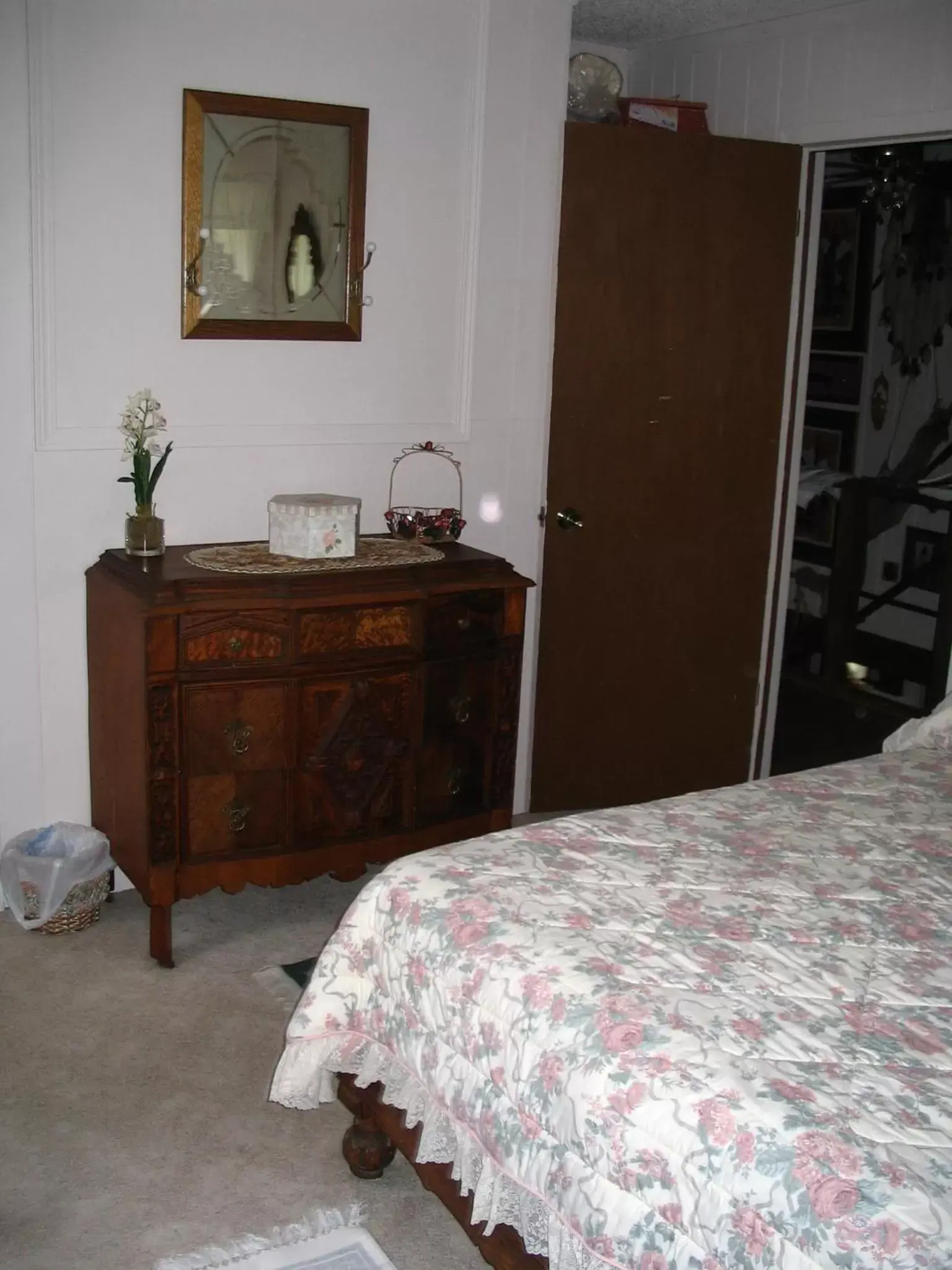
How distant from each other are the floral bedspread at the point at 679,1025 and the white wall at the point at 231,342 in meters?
1.50

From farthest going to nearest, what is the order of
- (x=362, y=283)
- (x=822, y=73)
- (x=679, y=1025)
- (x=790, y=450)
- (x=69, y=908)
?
(x=790, y=450)
(x=822, y=73)
(x=362, y=283)
(x=69, y=908)
(x=679, y=1025)

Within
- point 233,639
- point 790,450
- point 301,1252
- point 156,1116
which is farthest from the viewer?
point 790,450

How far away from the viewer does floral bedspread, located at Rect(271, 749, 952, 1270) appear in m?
1.52

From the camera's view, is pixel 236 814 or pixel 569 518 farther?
pixel 569 518

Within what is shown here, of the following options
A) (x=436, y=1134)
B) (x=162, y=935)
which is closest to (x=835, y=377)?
(x=162, y=935)

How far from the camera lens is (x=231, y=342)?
3.41m

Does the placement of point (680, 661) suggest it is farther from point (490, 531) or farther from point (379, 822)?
point (379, 822)

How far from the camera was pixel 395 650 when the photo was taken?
3.25m

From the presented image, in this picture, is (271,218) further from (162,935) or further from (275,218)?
(162,935)

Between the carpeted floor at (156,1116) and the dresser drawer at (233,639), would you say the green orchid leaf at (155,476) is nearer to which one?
the dresser drawer at (233,639)

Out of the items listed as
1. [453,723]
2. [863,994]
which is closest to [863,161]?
[453,723]

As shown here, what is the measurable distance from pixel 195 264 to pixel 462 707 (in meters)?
1.29

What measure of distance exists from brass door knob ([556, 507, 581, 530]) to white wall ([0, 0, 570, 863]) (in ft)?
0.28

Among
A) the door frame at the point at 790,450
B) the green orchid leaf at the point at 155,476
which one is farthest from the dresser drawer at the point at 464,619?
the door frame at the point at 790,450
